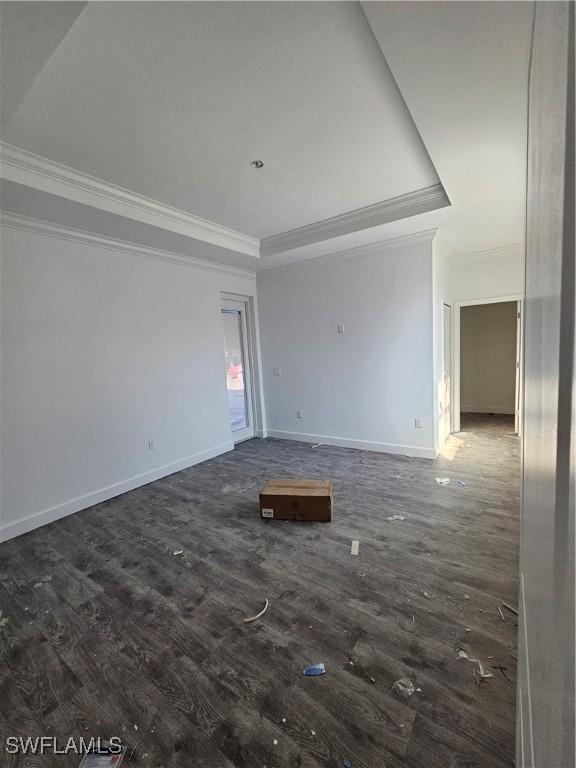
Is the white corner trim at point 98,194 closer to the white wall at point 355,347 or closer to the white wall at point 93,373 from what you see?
the white wall at point 93,373

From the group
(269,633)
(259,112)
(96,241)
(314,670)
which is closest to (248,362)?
(96,241)

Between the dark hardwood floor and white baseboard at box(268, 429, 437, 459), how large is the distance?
3.33 ft

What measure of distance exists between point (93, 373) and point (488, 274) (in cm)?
527

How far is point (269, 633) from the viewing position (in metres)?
1.71

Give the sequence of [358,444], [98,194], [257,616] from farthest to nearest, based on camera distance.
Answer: [358,444]
[98,194]
[257,616]

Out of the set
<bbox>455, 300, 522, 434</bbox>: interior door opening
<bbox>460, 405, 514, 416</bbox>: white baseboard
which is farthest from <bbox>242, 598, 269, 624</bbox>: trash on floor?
<bbox>460, 405, 514, 416</bbox>: white baseboard

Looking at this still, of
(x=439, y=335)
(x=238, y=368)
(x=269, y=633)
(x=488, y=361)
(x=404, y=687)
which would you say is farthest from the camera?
(x=488, y=361)

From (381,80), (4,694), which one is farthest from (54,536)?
(381,80)

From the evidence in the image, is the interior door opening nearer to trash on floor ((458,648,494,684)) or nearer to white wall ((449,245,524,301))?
white wall ((449,245,524,301))

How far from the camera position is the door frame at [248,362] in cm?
534

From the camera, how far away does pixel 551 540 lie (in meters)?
0.41

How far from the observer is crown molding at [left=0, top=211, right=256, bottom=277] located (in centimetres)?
281

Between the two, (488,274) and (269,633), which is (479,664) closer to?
(269,633)

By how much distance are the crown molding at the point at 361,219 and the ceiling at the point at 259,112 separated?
0.07 feet
